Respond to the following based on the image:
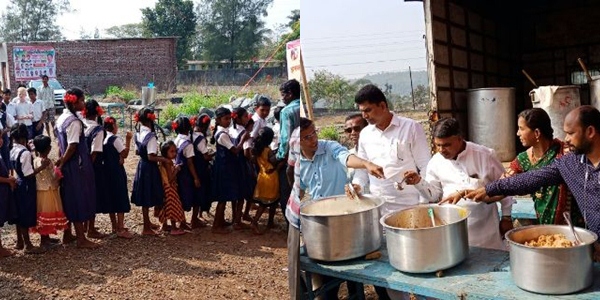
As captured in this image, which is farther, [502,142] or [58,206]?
[58,206]

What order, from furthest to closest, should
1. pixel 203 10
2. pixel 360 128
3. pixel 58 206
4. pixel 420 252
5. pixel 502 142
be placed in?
pixel 58 206 → pixel 502 142 → pixel 203 10 → pixel 360 128 → pixel 420 252

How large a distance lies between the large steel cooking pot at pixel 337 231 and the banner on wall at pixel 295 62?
35 cm

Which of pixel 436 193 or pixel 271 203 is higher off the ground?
pixel 436 193

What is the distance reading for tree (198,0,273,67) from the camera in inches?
80.8

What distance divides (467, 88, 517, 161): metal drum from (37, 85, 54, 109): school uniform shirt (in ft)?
9.73

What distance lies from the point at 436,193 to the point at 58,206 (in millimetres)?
2787

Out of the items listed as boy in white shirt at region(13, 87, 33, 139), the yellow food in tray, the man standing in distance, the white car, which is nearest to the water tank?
the white car

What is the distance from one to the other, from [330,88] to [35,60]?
8.26 ft

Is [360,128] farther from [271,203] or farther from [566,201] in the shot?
[271,203]

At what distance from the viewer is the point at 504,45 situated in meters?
4.53

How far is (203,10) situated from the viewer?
255 centimetres

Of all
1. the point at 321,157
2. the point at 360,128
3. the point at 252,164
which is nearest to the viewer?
the point at 321,157

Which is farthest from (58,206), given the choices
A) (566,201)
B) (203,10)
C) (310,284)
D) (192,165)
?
(566,201)

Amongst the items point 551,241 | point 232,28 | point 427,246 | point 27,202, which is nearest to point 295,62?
point 232,28
